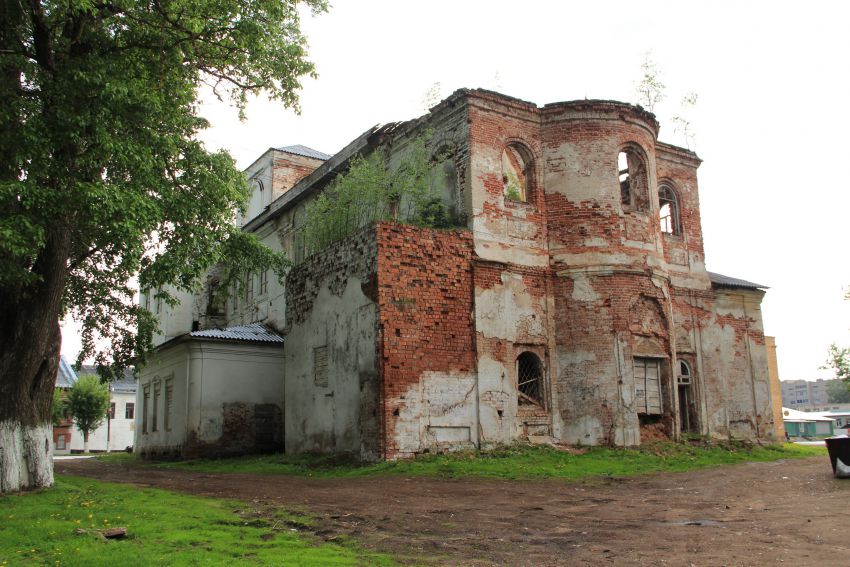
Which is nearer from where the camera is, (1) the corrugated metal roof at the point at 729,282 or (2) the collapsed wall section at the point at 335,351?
(2) the collapsed wall section at the point at 335,351

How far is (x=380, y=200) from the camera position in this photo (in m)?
17.5

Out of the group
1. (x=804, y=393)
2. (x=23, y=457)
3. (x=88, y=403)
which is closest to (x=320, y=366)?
(x=23, y=457)

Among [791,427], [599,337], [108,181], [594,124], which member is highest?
[594,124]

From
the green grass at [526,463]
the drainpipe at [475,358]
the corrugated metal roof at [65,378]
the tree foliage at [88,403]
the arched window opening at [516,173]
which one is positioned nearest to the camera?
the green grass at [526,463]

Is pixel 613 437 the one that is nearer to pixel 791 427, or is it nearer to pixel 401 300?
pixel 401 300

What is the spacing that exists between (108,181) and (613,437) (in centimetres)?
1177

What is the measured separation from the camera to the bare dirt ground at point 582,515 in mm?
6824

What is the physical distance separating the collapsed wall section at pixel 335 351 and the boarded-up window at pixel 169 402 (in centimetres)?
629

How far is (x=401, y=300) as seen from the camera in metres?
15.2

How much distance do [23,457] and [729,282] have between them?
1912 centimetres

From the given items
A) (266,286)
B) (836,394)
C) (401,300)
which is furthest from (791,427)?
(836,394)

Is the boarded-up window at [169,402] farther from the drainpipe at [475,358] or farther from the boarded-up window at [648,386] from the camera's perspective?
the boarded-up window at [648,386]

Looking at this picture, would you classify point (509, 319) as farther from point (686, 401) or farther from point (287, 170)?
point (287, 170)

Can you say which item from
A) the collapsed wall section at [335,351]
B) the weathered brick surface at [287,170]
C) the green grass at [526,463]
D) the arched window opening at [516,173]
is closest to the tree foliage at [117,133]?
the collapsed wall section at [335,351]
